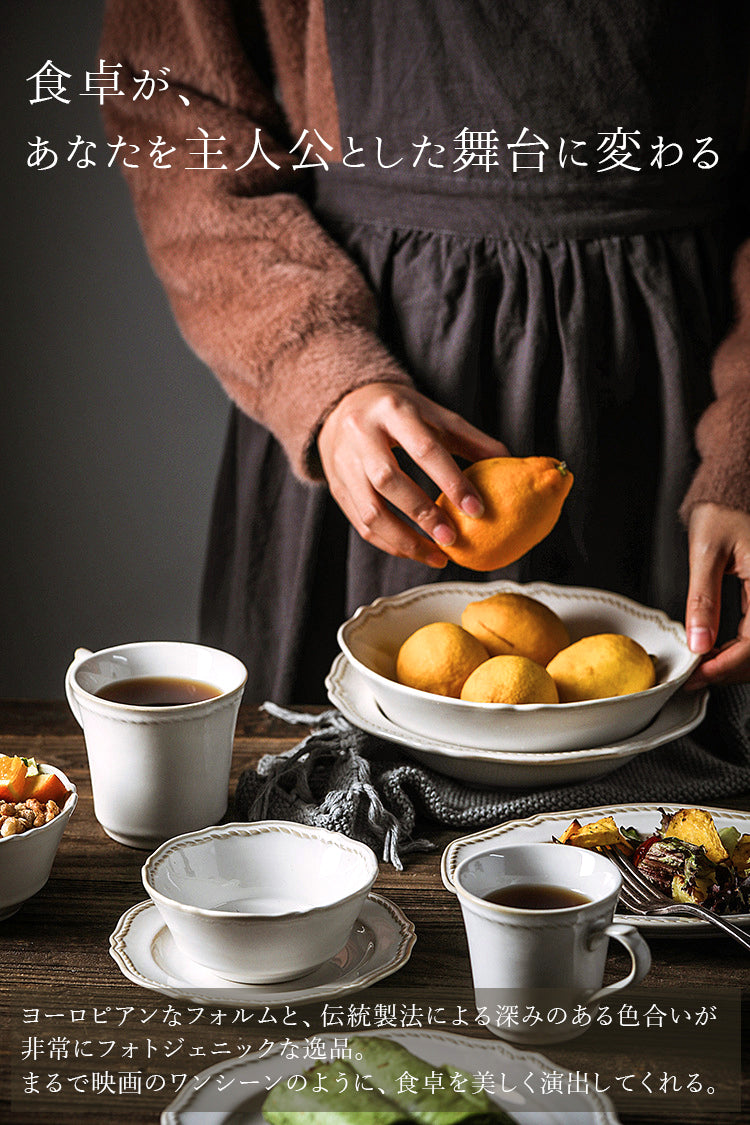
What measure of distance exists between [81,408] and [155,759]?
131 cm

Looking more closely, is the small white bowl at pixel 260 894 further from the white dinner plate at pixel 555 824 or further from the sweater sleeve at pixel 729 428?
the sweater sleeve at pixel 729 428

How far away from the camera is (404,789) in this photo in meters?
0.75

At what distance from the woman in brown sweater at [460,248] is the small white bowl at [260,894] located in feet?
1.26

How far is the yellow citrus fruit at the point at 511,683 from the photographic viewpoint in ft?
2.45

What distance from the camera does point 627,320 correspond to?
112 cm

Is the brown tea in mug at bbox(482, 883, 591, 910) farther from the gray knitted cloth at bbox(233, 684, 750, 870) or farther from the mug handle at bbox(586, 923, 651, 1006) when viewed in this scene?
the gray knitted cloth at bbox(233, 684, 750, 870)

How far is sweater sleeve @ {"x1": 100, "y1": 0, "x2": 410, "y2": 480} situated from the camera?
→ 1037 millimetres

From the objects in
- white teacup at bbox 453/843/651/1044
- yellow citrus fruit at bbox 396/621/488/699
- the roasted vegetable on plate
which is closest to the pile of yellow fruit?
yellow citrus fruit at bbox 396/621/488/699

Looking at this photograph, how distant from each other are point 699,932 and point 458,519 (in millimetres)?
390

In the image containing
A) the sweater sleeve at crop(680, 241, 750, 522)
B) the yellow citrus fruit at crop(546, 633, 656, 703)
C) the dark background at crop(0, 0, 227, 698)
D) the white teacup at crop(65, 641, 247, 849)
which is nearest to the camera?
the white teacup at crop(65, 641, 247, 849)

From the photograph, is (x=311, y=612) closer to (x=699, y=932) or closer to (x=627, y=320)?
(x=627, y=320)

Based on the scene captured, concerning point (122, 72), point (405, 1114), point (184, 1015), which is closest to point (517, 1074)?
point (405, 1114)

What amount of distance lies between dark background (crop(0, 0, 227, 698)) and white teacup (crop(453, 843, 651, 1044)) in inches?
57.1

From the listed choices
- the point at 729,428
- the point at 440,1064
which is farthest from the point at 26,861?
the point at 729,428
